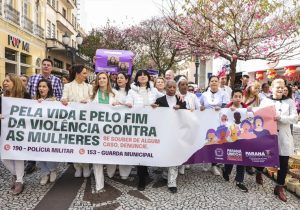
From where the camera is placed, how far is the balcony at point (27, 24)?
878 inches

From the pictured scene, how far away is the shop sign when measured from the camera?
19306 millimetres

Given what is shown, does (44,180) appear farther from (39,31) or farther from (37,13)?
(37,13)

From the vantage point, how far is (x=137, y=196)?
484 cm

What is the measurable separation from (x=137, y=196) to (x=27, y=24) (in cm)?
2117

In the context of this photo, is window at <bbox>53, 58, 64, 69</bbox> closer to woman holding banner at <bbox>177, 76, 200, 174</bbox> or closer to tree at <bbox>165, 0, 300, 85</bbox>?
tree at <bbox>165, 0, 300, 85</bbox>

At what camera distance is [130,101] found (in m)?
5.43

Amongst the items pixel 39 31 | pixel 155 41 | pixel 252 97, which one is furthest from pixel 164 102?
pixel 155 41

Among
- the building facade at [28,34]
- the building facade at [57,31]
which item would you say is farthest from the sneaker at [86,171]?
the building facade at [57,31]

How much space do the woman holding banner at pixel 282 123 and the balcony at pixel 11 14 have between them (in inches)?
687

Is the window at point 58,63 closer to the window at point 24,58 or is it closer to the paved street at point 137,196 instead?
the window at point 24,58

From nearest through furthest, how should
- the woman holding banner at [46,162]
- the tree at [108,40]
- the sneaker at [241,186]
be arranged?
the sneaker at [241,186]
the woman holding banner at [46,162]
the tree at [108,40]

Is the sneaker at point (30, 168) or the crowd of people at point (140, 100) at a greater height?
the crowd of people at point (140, 100)

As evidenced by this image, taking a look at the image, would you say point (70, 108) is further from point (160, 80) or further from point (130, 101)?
point (160, 80)

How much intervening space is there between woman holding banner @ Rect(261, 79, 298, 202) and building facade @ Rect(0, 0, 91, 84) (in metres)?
13.1
